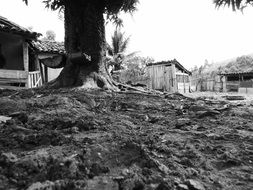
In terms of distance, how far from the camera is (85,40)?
4.67 m

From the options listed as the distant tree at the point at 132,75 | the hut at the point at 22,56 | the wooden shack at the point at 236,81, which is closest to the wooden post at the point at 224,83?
the wooden shack at the point at 236,81

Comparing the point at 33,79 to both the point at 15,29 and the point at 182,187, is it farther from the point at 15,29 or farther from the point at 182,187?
the point at 182,187

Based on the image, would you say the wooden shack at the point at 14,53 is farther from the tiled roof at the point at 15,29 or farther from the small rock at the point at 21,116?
the small rock at the point at 21,116

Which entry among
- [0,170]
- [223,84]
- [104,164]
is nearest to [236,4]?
[104,164]

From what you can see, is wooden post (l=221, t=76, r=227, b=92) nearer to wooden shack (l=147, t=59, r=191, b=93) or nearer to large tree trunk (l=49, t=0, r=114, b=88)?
wooden shack (l=147, t=59, r=191, b=93)

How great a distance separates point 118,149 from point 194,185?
0.61 m

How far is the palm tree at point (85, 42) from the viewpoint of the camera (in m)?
4.52

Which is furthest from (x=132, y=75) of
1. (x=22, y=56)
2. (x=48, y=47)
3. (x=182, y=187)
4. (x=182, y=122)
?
(x=182, y=187)

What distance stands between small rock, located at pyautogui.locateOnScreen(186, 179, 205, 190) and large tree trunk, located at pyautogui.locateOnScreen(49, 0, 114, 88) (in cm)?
322

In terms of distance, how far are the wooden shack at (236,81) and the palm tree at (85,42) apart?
20588 millimetres

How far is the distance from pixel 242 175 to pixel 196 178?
33 cm

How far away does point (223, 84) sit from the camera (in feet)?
82.6

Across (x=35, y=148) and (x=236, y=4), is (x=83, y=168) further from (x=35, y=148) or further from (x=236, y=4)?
(x=236, y=4)

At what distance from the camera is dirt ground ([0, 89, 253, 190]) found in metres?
1.40
